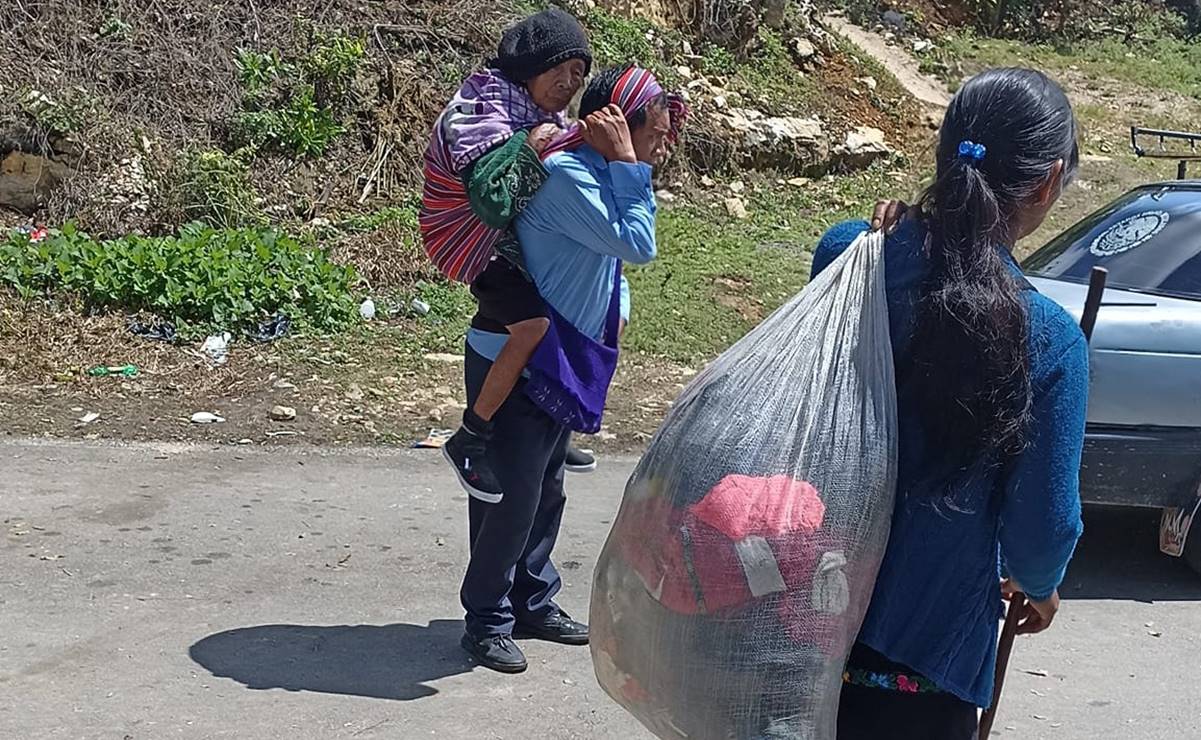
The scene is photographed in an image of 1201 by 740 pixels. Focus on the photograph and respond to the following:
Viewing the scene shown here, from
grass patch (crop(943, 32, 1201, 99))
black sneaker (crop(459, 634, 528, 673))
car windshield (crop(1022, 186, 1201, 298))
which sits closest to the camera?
black sneaker (crop(459, 634, 528, 673))

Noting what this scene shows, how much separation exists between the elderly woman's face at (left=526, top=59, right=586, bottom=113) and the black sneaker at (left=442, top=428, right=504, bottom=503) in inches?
39.2

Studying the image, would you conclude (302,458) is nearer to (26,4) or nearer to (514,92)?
(514,92)

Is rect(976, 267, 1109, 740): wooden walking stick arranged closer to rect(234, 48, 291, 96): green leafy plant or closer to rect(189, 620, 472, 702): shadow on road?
rect(189, 620, 472, 702): shadow on road

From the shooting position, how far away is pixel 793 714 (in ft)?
7.38

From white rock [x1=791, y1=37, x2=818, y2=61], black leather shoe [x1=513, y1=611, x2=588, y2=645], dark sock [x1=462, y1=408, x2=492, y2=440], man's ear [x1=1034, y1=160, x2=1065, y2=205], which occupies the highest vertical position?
white rock [x1=791, y1=37, x2=818, y2=61]

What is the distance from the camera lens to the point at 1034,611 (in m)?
2.45

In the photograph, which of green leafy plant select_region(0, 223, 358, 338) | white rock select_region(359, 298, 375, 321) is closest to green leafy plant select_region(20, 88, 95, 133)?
green leafy plant select_region(0, 223, 358, 338)

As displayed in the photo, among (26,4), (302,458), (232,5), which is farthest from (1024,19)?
(302,458)

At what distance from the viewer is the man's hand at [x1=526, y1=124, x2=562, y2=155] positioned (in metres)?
3.80

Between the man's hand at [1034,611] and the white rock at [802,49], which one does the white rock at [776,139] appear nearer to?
the white rock at [802,49]

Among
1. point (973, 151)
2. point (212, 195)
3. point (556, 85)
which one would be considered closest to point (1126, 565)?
point (556, 85)

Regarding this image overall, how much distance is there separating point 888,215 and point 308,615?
9.19ft

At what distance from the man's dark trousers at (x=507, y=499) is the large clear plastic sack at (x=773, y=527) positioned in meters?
1.70

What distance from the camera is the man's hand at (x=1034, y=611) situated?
93.9 inches
